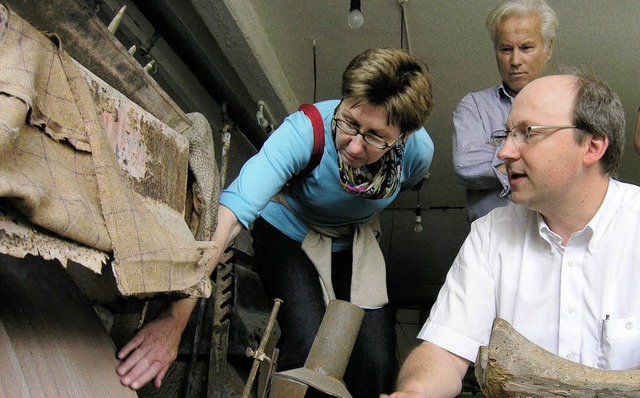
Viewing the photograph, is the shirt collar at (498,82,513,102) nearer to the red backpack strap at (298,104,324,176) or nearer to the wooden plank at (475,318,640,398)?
the red backpack strap at (298,104,324,176)

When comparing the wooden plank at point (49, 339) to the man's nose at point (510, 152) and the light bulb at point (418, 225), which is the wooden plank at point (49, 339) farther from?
the light bulb at point (418, 225)

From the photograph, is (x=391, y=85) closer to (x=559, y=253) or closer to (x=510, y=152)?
(x=510, y=152)

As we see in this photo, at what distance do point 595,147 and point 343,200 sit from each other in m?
0.69

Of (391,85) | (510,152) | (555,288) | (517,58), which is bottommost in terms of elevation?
(555,288)

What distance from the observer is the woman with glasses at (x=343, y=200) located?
5.34ft

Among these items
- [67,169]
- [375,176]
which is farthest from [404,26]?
[67,169]

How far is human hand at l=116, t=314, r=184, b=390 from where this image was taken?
1.33 m

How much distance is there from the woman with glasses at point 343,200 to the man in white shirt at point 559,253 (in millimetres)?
333

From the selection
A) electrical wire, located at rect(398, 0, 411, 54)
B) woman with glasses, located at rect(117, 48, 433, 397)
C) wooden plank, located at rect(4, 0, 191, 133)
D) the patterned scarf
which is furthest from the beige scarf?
electrical wire, located at rect(398, 0, 411, 54)

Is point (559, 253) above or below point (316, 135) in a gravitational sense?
below

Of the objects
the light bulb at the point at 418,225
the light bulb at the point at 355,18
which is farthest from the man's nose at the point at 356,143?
the light bulb at the point at 418,225

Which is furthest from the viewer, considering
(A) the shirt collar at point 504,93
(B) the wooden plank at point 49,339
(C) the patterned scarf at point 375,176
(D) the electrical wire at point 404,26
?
(D) the electrical wire at point 404,26

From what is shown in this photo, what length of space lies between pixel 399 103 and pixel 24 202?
3.38 ft

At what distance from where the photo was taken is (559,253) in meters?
1.51
